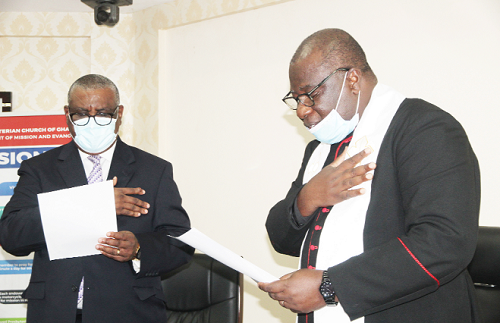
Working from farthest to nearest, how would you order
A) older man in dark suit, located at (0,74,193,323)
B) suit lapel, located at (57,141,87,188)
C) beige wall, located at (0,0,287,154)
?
beige wall, located at (0,0,287,154)
suit lapel, located at (57,141,87,188)
older man in dark suit, located at (0,74,193,323)

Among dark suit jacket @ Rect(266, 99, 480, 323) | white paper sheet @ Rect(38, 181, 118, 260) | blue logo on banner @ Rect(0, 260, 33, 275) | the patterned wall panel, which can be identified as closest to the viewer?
dark suit jacket @ Rect(266, 99, 480, 323)

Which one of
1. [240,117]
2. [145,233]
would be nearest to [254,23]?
[240,117]

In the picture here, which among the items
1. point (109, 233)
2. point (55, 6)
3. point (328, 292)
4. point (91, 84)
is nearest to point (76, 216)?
point (109, 233)

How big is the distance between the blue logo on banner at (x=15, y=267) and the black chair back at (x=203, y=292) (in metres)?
1.68

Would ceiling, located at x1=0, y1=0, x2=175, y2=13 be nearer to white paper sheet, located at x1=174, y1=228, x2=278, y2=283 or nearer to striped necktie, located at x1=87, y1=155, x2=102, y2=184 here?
striped necktie, located at x1=87, y1=155, x2=102, y2=184

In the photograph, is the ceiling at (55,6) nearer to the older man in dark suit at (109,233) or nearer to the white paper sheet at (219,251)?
the older man in dark suit at (109,233)

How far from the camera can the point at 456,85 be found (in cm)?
268

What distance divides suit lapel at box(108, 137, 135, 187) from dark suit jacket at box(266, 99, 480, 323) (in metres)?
1.23

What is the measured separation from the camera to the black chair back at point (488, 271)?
179 centimetres

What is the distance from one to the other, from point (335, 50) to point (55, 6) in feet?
12.1

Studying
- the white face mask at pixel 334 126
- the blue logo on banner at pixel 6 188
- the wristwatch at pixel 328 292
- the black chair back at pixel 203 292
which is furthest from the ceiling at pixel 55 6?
the wristwatch at pixel 328 292

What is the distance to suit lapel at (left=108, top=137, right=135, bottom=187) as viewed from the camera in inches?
83.4

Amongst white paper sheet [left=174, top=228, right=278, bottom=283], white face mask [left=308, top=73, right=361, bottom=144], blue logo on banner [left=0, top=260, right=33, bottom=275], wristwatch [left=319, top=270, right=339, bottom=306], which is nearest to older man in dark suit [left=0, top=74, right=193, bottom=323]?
white paper sheet [left=174, top=228, right=278, bottom=283]

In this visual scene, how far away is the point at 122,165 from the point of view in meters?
2.17
